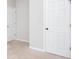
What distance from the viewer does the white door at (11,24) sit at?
19.3 ft

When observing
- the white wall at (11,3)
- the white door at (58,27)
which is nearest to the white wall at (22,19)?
the white wall at (11,3)

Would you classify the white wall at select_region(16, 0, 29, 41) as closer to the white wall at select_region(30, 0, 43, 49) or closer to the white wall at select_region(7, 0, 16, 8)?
the white wall at select_region(7, 0, 16, 8)

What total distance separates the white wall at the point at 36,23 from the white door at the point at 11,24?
1.86 m

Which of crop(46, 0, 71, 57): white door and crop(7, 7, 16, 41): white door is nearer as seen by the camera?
crop(46, 0, 71, 57): white door

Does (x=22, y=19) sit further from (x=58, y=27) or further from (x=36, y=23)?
(x=58, y=27)

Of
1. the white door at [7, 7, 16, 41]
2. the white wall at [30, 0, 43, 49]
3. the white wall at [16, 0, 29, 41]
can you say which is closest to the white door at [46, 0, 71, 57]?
the white wall at [30, 0, 43, 49]

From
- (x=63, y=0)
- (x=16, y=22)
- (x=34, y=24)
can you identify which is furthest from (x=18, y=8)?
(x=63, y=0)

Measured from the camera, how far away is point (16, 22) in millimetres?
6320

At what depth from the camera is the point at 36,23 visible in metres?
4.45

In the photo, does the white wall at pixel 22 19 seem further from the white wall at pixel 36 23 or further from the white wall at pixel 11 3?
the white wall at pixel 36 23

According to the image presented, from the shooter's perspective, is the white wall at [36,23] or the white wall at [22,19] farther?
the white wall at [22,19]

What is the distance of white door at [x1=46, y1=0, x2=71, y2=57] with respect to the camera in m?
3.64

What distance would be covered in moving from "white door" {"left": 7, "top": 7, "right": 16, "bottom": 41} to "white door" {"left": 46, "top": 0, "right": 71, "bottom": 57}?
266 centimetres

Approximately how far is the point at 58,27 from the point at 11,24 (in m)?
3.18
